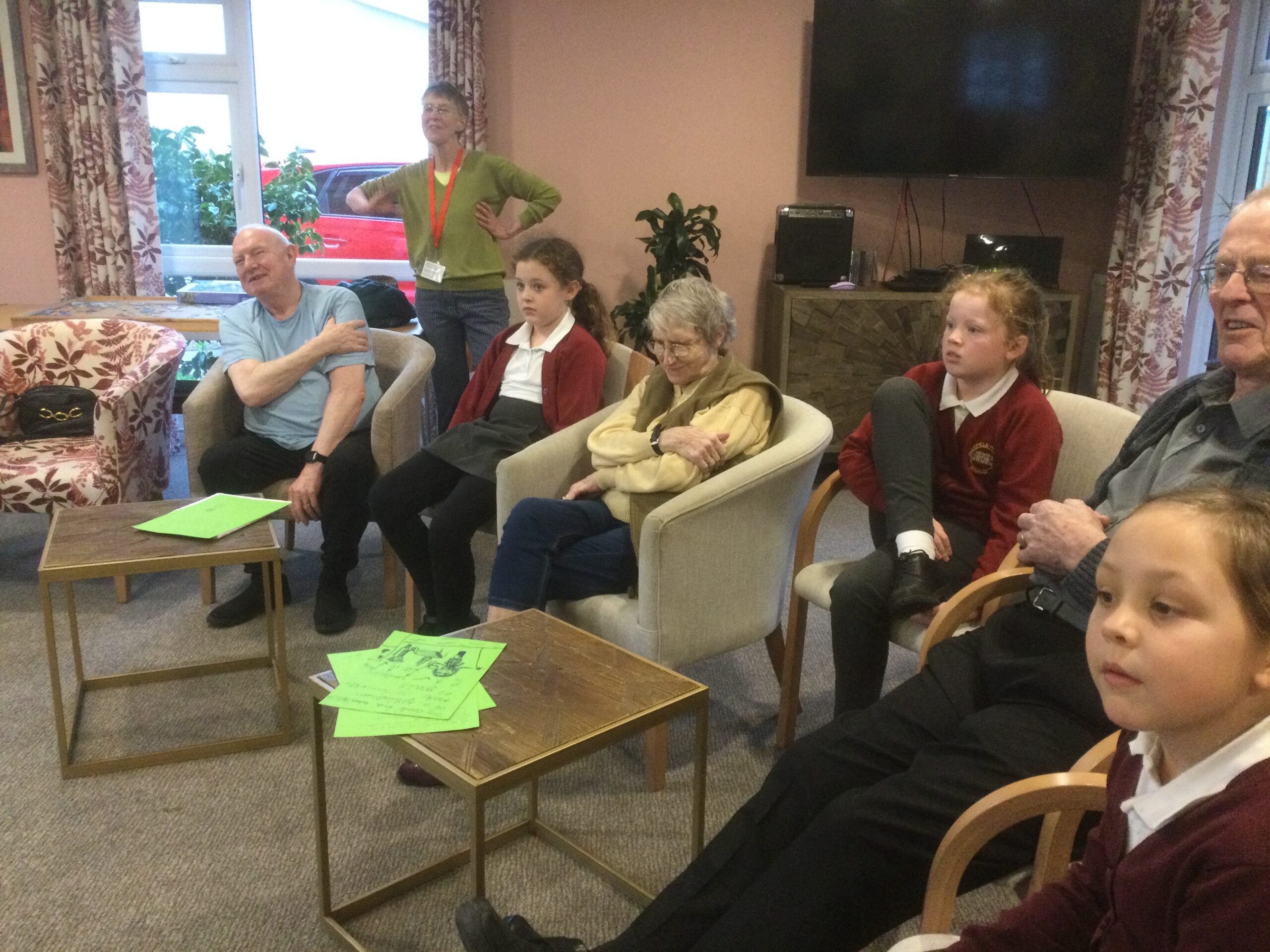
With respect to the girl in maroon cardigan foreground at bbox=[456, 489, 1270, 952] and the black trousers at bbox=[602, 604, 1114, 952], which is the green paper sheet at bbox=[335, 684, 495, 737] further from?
the girl in maroon cardigan foreground at bbox=[456, 489, 1270, 952]

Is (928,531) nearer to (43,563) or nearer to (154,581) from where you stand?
(43,563)

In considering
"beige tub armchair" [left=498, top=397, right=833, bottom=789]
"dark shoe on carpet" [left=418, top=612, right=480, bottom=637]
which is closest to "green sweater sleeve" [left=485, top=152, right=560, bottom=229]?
"dark shoe on carpet" [left=418, top=612, right=480, bottom=637]

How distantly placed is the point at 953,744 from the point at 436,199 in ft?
10.6

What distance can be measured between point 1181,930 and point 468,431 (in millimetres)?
2155

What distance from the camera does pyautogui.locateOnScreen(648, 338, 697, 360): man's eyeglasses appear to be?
90.6 inches

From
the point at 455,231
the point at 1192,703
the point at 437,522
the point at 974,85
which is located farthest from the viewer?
the point at 974,85

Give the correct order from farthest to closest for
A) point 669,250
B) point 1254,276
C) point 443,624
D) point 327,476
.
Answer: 1. point 669,250
2. point 327,476
3. point 443,624
4. point 1254,276

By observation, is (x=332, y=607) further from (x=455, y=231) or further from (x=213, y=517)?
(x=455, y=231)

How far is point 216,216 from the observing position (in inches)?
194

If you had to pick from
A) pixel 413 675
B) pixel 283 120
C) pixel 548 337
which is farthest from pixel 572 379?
pixel 283 120

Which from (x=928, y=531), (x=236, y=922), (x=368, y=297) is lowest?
(x=236, y=922)

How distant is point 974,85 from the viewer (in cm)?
425

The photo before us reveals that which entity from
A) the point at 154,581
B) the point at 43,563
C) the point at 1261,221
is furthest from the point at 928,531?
the point at 154,581

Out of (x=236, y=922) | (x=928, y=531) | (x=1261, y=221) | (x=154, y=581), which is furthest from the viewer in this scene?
(x=154, y=581)
